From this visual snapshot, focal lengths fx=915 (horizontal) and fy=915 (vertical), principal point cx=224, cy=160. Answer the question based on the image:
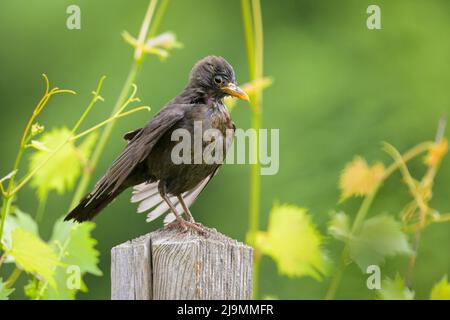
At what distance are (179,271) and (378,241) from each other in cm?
71

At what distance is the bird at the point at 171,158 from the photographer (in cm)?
412

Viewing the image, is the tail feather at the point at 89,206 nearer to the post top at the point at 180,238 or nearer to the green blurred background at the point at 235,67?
the post top at the point at 180,238

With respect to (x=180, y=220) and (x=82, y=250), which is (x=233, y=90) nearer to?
(x=180, y=220)

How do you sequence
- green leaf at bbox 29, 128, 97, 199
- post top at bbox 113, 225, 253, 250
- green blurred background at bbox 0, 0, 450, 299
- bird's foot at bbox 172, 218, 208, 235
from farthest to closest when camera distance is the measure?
green blurred background at bbox 0, 0, 450, 299
bird's foot at bbox 172, 218, 208, 235
green leaf at bbox 29, 128, 97, 199
post top at bbox 113, 225, 253, 250

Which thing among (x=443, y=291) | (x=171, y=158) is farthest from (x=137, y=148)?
(x=443, y=291)

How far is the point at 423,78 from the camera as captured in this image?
8.02 meters

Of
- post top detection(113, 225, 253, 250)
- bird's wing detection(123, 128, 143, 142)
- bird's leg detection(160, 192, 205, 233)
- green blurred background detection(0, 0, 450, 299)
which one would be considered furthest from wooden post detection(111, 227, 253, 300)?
green blurred background detection(0, 0, 450, 299)

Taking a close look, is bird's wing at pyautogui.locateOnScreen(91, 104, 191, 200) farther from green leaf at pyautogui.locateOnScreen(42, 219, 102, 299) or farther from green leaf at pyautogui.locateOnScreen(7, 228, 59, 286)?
green leaf at pyautogui.locateOnScreen(7, 228, 59, 286)

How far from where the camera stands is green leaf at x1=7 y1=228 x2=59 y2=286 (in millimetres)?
3100

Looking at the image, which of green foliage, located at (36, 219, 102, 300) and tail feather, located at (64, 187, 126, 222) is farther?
tail feather, located at (64, 187, 126, 222)

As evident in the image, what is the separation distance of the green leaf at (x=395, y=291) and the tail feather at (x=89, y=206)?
1.31m

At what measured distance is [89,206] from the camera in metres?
4.04

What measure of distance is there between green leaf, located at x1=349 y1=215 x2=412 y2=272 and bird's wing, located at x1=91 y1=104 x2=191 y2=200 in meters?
1.24

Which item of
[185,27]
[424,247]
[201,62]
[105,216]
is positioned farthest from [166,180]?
[185,27]
